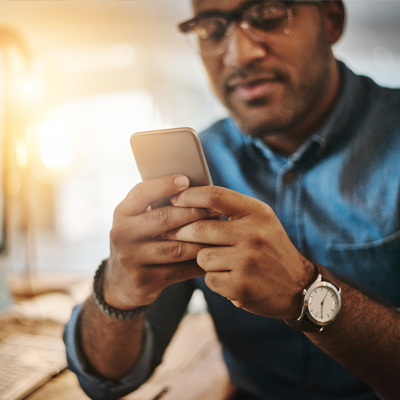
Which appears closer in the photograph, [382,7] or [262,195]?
[262,195]

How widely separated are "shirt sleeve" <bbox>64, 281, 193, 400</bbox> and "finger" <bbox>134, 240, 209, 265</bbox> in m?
0.19

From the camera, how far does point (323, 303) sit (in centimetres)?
38

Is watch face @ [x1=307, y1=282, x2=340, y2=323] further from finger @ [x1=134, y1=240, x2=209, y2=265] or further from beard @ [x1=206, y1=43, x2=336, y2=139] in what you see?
beard @ [x1=206, y1=43, x2=336, y2=139]

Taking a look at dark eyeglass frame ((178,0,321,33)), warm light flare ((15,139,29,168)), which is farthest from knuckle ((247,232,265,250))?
warm light flare ((15,139,29,168))

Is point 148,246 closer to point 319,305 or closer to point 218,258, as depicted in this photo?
point 218,258

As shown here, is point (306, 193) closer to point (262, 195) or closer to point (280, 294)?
point (262, 195)

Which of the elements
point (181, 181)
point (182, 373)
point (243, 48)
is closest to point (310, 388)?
point (182, 373)

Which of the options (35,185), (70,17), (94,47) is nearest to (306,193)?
(35,185)

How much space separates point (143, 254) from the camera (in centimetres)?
37

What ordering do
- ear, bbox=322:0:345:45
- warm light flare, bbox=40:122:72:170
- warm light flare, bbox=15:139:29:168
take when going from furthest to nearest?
warm light flare, bbox=40:122:72:170
warm light flare, bbox=15:139:29:168
ear, bbox=322:0:345:45

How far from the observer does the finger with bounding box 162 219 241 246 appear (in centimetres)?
33

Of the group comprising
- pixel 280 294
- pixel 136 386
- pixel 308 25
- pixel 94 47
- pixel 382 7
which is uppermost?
pixel 94 47

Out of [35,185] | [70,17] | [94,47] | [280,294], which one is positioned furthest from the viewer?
[94,47]

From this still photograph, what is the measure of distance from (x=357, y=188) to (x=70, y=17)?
2.19 meters
